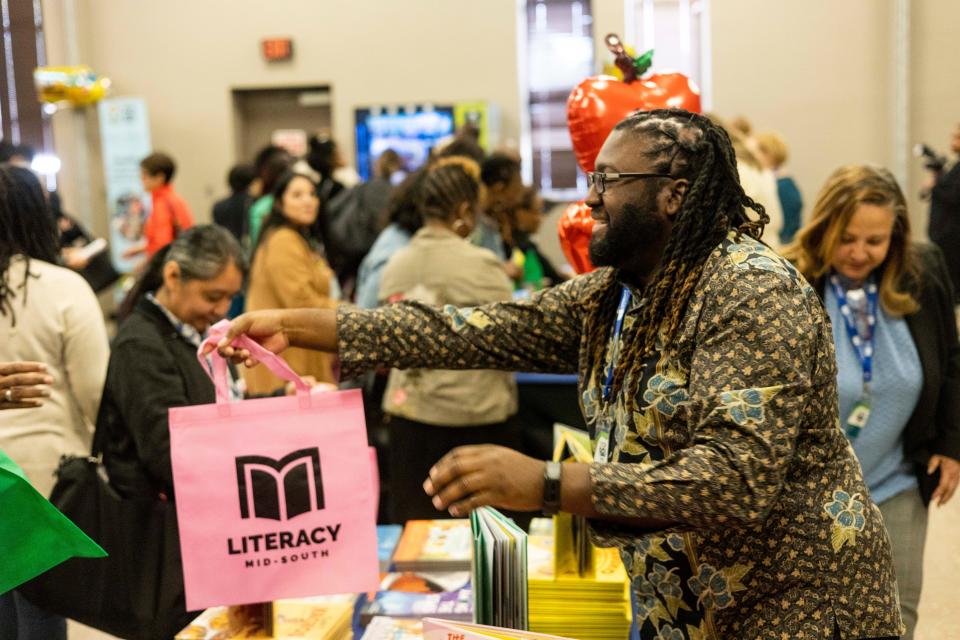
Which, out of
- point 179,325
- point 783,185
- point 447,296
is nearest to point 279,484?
point 179,325

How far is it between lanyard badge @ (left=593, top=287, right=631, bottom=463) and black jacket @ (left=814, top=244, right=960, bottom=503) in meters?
1.18

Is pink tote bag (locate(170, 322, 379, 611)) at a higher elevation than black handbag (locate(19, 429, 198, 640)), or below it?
higher

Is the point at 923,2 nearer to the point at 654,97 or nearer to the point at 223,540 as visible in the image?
the point at 654,97

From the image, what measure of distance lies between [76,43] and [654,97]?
987cm

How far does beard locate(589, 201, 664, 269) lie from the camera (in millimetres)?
1492

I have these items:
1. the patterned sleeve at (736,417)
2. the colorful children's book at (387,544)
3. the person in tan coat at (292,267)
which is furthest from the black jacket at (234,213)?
the patterned sleeve at (736,417)

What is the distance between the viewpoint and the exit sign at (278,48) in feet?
35.7

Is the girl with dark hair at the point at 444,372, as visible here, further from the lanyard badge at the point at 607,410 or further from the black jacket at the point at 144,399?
the lanyard badge at the point at 607,410

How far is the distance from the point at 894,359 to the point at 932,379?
10 centimetres

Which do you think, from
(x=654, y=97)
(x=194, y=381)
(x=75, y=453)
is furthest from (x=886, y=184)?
(x=75, y=453)

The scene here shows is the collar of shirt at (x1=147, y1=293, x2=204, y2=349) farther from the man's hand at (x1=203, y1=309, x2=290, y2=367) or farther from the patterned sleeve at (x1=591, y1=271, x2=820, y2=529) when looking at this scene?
the patterned sleeve at (x1=591, y1=271, x2=820, y2=529)

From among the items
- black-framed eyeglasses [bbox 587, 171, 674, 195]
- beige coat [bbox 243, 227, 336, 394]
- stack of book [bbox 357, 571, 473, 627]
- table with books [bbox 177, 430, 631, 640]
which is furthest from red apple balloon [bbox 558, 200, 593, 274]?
beige coat [bbox 243, 227, 336, 394]

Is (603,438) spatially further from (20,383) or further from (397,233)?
(397,233)

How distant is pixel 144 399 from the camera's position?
2.26m
